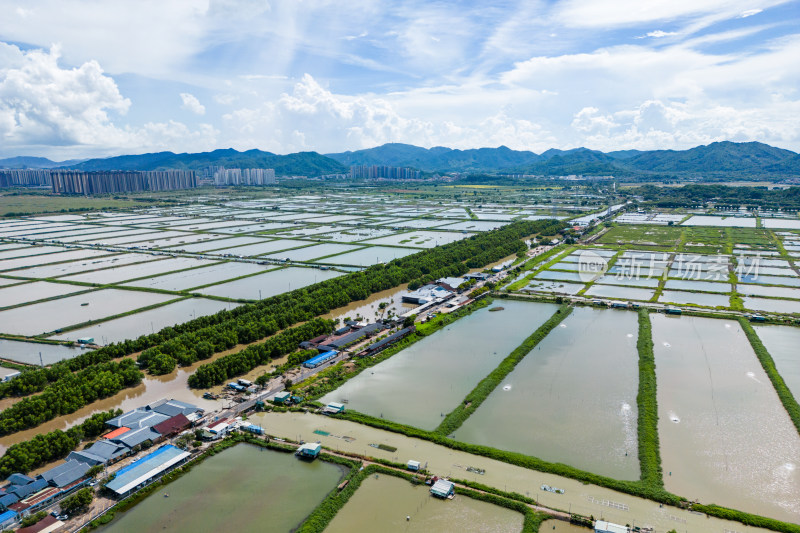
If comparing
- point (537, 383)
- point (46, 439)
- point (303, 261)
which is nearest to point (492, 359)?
point (537, 383)

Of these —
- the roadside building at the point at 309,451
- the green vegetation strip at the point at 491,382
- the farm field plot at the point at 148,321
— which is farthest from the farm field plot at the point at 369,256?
the roadside building at the point at 309,451

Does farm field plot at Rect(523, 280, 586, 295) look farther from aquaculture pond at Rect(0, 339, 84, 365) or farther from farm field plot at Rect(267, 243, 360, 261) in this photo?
aquaculture pond at Rect(0, 339, 84, 365)

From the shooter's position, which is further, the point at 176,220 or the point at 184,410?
the point at 176,220

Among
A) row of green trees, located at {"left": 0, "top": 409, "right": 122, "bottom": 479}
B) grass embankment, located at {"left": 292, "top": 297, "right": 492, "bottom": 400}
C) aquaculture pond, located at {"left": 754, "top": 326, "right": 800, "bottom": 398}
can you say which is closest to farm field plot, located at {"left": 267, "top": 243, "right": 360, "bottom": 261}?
grass embankment, located at {"left": 292, "top": 297, "right": 492, "bottom": 400}

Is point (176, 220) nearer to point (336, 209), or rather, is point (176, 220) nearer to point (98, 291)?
point (336, 209)

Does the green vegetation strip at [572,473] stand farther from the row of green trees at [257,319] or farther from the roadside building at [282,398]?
the row of green trees at [257,319]

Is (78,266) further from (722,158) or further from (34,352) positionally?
(722,158)
